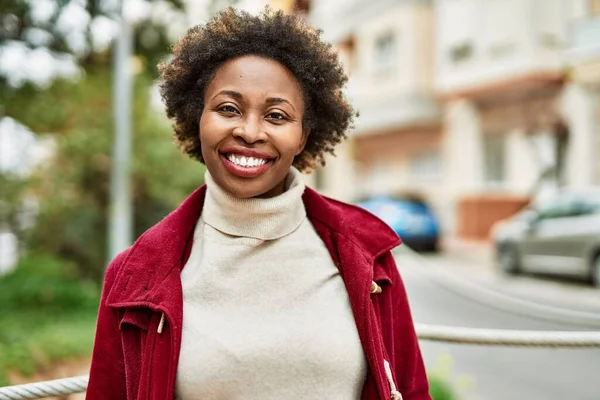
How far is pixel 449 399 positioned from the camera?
12.3 ft

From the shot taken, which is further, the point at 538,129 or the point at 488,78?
the point at 488,78

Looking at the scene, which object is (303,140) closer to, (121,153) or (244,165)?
(244,165)

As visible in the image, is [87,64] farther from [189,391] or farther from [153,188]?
[189,391]

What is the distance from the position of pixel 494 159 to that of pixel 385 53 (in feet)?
21.1

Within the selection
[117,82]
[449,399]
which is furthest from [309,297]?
[117,82]

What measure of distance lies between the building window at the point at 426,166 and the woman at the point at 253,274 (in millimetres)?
20208

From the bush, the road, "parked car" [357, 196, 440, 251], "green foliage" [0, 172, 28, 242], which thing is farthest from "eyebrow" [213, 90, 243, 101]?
"parked car" [357, 196, 440, 251]

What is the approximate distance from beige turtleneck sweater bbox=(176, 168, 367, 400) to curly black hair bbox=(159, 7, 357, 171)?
0.23 m

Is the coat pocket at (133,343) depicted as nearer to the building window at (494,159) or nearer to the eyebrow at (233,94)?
the eyebrow at (233,94)

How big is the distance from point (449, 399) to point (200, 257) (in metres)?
2.37

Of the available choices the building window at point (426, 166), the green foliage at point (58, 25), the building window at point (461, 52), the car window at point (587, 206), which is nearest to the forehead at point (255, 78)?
the green foliage at point (58, 25)

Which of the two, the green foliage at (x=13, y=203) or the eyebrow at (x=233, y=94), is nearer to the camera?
the eyebrow at (x=233, y=94)

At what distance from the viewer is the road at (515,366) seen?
16.8ft

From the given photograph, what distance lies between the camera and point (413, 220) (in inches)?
647
